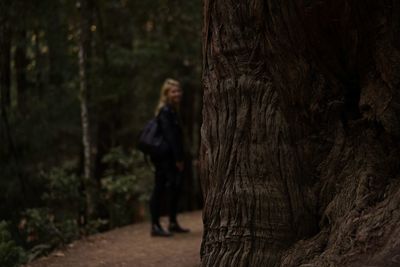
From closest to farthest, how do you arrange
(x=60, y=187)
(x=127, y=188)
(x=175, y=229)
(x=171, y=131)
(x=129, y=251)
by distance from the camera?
(x=129, y=251), (x=171, y=131), (x=175, y=229), (x=60, y=187), (x=127, y=188)

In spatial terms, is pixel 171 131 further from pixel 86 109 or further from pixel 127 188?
pixel 86 109

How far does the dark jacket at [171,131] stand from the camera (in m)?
9.68

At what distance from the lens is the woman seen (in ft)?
31.9

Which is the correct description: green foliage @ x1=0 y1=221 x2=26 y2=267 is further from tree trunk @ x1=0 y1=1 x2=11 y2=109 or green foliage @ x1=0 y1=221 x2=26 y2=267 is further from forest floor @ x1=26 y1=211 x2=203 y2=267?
tree trunk @ x1=0 y1=1 x2=11 y2=109

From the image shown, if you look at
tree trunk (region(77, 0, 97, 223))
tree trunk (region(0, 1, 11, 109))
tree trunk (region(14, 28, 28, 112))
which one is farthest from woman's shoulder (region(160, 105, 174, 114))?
tree trunk (region(14, 28, 28, 112))

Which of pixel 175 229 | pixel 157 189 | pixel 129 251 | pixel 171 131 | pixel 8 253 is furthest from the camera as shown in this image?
pixel 175 229

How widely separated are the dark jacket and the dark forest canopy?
9.16 feet

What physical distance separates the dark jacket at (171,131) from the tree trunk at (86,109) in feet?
13.1

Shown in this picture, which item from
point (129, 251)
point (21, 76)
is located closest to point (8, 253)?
point (129, 251)

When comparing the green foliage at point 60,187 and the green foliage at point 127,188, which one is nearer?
the green foliage at point 60,187

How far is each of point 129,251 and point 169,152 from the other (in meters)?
1.70

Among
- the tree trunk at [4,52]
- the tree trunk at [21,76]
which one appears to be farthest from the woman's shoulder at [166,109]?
the tree trunk at [21,76]

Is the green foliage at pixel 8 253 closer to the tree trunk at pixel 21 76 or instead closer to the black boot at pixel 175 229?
the black boot at pixel 175 229

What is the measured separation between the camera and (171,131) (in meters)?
9.73
